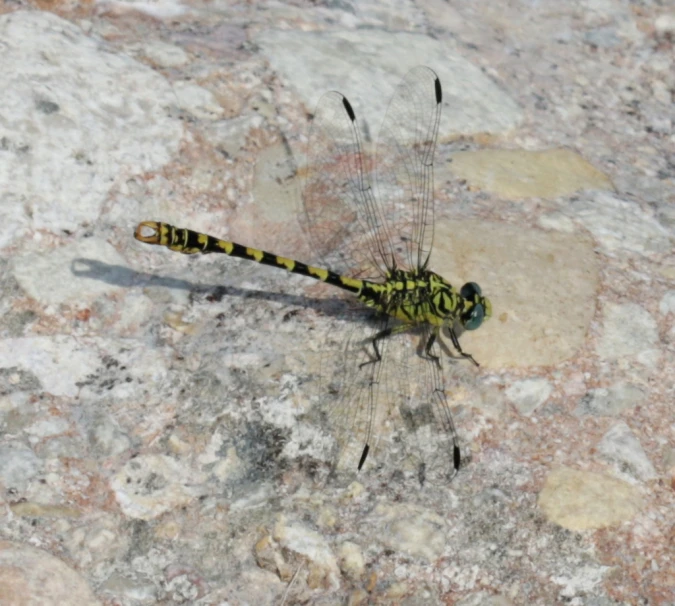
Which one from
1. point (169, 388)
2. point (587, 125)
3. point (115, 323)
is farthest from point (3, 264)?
point (587, 125)

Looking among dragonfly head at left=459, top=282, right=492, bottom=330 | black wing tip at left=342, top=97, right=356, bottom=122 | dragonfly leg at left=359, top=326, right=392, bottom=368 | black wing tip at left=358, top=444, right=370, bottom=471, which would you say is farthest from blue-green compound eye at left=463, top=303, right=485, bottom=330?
black wing tip at left=342, top=97, right=356, bottom=122

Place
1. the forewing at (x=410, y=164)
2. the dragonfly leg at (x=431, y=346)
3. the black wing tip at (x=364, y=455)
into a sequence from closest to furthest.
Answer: the black wing tip at (x=364, y=455)
the dragonfly leg at (x=431, y=346)
the forewing at (x=410, y=164)

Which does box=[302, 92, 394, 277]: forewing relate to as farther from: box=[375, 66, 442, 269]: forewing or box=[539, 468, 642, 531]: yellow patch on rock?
box=[539, 468, 642, 531]: yellow patch on rock

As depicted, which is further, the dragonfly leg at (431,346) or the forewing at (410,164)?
the forewing at (410,164)

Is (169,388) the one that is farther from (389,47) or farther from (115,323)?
(389,47)

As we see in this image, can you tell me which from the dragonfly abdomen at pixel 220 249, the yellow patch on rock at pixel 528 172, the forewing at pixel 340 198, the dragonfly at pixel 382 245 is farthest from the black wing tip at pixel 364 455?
the yellow patch on rock at pixel 528 172

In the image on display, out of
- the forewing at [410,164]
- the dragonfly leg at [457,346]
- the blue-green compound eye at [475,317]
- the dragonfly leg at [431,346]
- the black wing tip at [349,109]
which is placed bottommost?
the dragonfly leg at [431,346]

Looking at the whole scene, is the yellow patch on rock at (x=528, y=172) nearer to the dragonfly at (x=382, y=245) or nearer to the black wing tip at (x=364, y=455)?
the dragonfly at (x=382, y=245)
